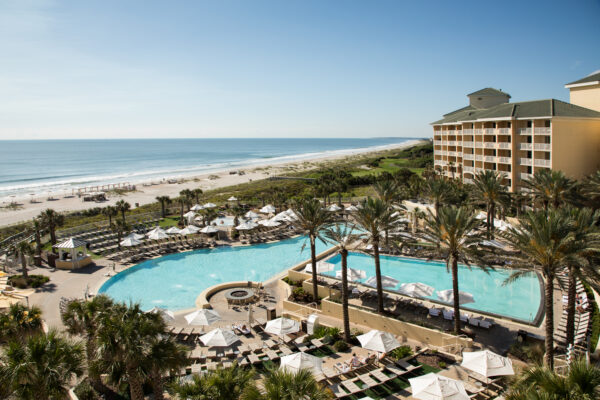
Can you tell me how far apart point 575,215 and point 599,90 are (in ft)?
104

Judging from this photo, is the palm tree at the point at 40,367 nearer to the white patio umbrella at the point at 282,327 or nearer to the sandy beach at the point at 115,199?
the white patio umbrella at the point at 282,327

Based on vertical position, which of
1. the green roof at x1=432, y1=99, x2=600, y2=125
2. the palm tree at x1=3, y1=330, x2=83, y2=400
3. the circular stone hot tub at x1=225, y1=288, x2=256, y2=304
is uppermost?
the green roof at x1=432, y1=99, x2=600, y2=125

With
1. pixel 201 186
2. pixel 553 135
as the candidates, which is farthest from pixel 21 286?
pixel 201 186

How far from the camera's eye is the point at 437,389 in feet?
41.2

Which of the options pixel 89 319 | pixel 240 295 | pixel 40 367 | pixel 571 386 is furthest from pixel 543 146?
pixel 40 367

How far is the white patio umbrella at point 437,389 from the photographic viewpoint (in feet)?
40.8

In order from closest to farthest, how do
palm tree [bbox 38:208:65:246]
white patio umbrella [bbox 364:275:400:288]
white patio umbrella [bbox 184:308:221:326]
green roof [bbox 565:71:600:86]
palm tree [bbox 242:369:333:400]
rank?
palm tree [bbox 242:369:333:400] < white patio umbrella [bbox 184:308:221:326] < white patio umbrella [bbox 364:275:400:288] < palm tree [bbox 38:208:65:246] < green roof [bbox 565:71:600:86]

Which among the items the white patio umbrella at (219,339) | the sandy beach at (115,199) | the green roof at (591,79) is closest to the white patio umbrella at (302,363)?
the white patio umbrella at (219,339)

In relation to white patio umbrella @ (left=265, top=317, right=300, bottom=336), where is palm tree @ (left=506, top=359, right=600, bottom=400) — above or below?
above

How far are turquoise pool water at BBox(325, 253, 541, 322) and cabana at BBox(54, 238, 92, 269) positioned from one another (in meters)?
18.4

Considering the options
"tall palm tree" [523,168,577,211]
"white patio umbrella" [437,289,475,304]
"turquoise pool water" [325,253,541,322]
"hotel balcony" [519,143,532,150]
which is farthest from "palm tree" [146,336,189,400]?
"hotel balcony" [519,143,532,150]

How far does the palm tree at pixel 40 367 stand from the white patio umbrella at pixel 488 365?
12.7 meters

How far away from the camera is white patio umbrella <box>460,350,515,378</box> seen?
13750 millimetres

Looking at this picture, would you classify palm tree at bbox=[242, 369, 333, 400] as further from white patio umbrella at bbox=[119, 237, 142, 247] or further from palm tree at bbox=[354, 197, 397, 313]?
white patio umbrella at bbox=[119, 237, 142, 247]
